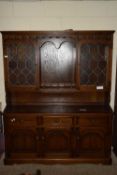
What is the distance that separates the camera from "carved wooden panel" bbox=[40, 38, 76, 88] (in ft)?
9.51

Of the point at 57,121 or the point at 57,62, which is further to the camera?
the point at 57,62

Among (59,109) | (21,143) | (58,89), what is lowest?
(21,143)

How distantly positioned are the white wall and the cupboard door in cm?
29

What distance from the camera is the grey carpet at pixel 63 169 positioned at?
2.77 meters

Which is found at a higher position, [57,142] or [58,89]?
[58,89]

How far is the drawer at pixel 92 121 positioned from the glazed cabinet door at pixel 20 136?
2.15ft

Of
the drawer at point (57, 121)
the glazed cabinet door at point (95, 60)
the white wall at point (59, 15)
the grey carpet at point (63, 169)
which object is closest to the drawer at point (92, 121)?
the drawer at point (57, 121)

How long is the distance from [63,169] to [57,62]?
1.49 m

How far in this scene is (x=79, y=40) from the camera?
9.39ft

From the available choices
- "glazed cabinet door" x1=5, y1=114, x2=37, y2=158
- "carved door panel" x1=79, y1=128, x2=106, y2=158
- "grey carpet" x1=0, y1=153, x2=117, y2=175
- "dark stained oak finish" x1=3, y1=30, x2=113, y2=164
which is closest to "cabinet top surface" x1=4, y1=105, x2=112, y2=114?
"dark stained oak finish" x1=3, y1=30, x2=113, y2=164

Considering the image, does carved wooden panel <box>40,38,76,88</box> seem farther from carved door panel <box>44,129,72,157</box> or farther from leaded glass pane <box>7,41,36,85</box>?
carved door panel <box>44,129,72,157</box>

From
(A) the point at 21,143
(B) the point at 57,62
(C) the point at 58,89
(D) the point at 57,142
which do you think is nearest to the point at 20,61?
(B) the point at 57,62

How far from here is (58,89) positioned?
2988 millimetres

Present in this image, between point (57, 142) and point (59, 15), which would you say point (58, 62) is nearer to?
point (59, 15)
